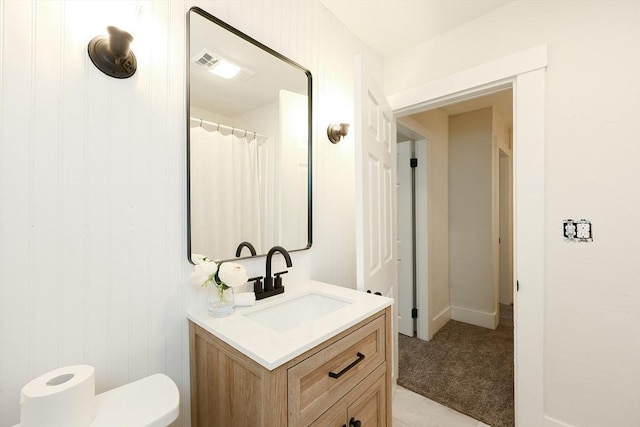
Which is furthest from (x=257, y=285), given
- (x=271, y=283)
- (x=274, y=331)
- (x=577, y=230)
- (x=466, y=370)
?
(x=466, y=370)

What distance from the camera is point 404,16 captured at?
166 centimetres

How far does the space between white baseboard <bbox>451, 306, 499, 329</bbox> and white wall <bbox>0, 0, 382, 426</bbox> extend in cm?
307

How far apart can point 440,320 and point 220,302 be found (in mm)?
2731

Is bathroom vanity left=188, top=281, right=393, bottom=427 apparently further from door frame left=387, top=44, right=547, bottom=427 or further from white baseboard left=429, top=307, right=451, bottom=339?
white baseboard left=429, top=307, right=451, bottom=339

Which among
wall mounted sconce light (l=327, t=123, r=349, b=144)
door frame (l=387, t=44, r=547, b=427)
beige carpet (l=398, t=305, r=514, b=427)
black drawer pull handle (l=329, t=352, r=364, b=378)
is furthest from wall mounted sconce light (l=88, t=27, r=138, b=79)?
beige carpet (l=398, t=305, r=514, b=427)

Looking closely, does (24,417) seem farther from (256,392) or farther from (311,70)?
(311,70)

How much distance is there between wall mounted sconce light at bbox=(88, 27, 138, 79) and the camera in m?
0.78

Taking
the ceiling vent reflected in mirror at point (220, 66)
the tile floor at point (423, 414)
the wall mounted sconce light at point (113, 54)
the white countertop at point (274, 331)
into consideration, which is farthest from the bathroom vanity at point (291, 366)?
the ceiling vent reflected in mirror at point (220, 66)

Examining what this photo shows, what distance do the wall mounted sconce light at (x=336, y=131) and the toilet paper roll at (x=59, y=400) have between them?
1471 mm

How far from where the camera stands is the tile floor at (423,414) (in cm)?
165

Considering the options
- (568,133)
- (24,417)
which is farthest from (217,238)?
(568,133)

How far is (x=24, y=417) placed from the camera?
577 mm

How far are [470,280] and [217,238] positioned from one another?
302 cm

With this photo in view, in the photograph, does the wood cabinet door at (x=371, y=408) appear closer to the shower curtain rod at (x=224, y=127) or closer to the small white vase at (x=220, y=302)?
the small white vase at (x=220, y=302)
